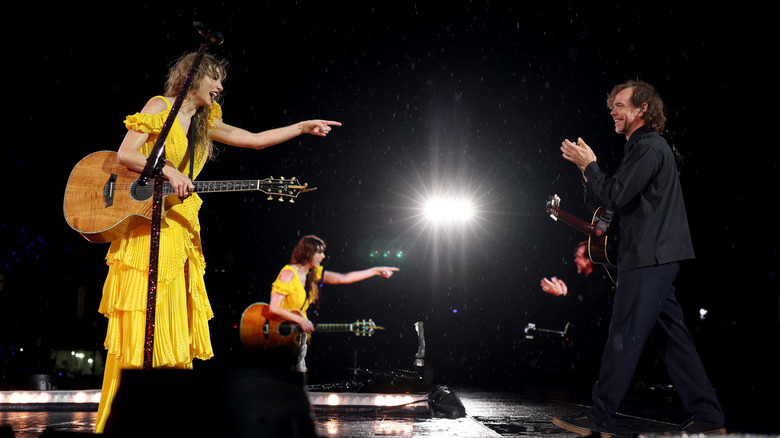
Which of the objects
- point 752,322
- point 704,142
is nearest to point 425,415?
point 704,142

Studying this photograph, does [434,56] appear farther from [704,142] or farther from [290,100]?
[704,142]

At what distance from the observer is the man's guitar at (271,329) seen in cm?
809

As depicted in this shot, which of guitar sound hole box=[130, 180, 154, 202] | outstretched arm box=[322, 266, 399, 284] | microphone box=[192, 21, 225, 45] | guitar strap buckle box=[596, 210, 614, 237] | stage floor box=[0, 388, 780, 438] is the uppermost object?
microphone box=[192, 21, 225, 45]

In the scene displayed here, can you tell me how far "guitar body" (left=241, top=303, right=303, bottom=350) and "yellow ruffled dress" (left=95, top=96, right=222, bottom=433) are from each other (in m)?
4.82

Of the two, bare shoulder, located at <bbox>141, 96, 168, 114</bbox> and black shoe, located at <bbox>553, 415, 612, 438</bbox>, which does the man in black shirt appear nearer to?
black shoe, located at <bbox>553, 415, 612, 438</bbox>

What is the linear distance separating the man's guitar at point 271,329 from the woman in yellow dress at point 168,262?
498 cm

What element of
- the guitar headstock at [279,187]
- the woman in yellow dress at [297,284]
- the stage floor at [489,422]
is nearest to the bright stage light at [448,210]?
the woman in yellow dress at [297,284]

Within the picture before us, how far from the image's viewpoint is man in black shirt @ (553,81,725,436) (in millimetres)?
2863

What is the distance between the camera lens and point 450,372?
11.5 m

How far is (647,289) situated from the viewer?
2900 millimetres

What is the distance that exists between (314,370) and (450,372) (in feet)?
9.40

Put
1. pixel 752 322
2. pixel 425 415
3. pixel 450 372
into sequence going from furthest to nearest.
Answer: pixel 450 372 < pixel 752 322 < pixel 425 415

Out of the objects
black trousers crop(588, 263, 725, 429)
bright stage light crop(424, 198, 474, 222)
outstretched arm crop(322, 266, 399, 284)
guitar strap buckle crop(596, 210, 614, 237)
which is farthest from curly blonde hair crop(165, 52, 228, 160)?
bright stage light crop(424, 198, 474, 222)

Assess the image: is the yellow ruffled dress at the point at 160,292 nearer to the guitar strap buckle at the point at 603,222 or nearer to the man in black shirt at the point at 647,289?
the man in black shirt at the point at 647,289
